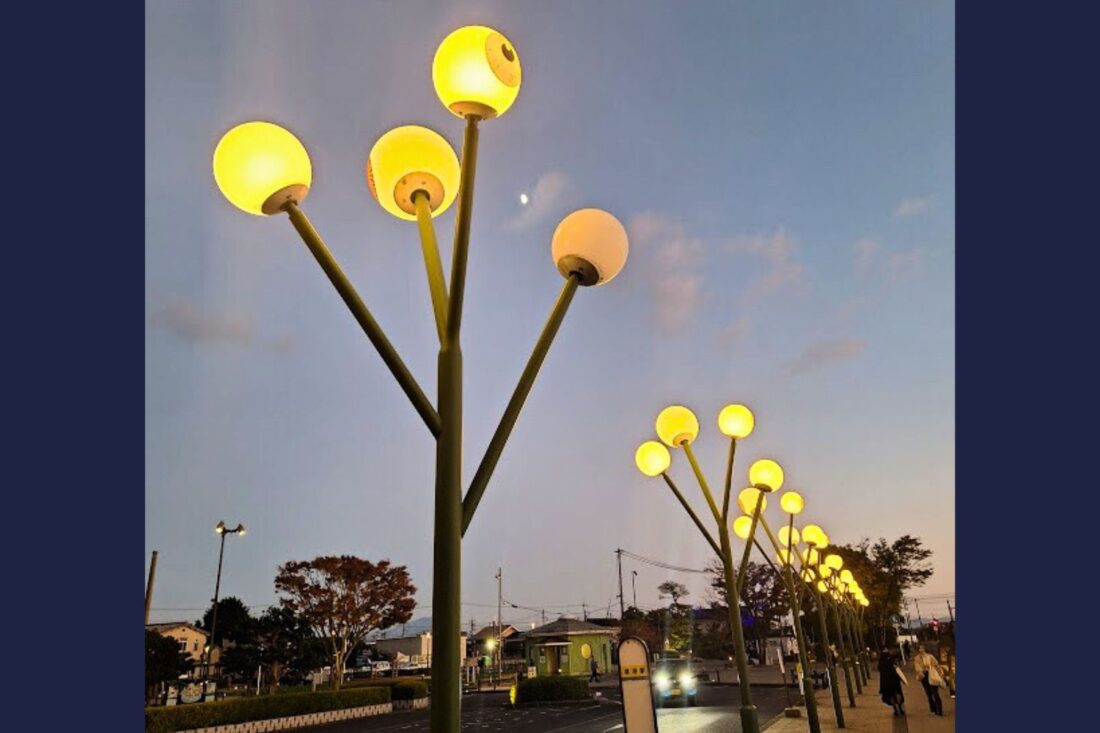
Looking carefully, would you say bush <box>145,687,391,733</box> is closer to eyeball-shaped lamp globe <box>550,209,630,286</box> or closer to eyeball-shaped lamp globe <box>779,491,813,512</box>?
eyeball-shaped lamp globe <box>779,491,813,512</box>

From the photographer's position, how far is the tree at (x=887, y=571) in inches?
1359

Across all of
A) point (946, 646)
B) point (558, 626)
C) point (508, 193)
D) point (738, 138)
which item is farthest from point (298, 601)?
point (508, 193)

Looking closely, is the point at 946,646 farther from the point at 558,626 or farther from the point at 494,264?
the point at 558,626

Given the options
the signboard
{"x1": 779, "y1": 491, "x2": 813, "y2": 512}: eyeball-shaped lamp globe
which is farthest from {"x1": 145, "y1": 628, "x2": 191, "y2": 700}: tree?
the signboard

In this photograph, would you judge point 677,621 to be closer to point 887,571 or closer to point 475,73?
point 887,571

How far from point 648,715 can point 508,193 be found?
390 centimetres

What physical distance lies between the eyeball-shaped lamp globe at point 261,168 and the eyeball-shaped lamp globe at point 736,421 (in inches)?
196

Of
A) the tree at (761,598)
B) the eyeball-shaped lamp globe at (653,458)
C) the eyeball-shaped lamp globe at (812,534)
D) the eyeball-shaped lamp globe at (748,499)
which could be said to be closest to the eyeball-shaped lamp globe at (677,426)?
the eyeball-shaped lamp globe at (653,458)

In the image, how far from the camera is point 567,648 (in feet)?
123

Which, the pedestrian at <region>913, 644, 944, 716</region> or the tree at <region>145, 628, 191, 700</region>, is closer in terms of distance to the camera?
the pedestrian at <region>913, 644, 944, 716</region>

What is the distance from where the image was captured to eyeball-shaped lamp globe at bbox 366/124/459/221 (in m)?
2.40

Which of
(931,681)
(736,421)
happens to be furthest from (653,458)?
(931,681)

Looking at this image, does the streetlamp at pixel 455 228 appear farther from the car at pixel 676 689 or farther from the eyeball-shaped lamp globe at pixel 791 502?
the car at pixel 676 689

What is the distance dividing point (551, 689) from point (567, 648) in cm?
1377
